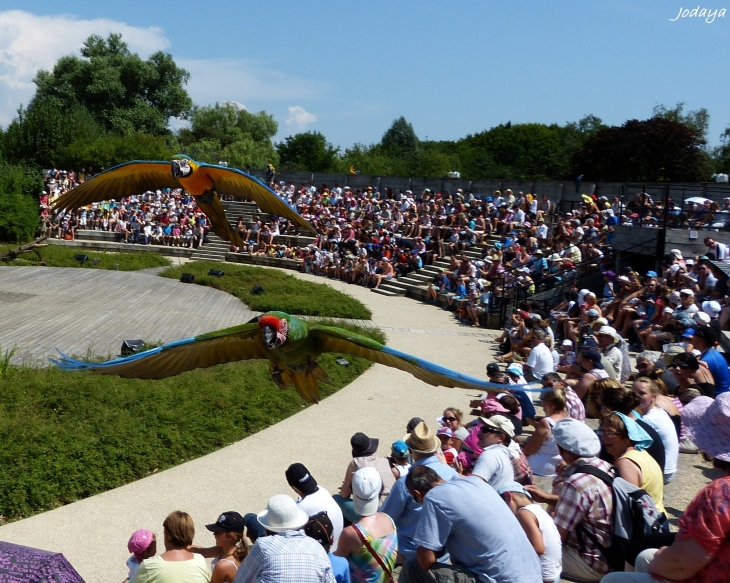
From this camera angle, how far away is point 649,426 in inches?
204

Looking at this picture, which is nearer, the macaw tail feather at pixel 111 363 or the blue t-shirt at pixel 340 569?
the blue t-shirt at pixel 340 569

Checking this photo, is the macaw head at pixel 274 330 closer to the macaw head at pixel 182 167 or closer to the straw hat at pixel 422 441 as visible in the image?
the straw hat at pixel 422 441

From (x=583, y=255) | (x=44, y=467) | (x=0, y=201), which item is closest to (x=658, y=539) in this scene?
(x=44, y=467)

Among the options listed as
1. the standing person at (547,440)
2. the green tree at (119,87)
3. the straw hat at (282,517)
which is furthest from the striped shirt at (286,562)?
the green tree at (119,87)

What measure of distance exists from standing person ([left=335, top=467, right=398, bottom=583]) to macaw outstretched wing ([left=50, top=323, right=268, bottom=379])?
5.06 feet

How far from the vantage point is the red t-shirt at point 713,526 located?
2.76 meters

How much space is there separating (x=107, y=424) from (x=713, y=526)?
7306 mm

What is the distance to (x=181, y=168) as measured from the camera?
19.1 feet

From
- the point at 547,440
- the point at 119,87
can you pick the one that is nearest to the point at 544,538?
the point at 547,440

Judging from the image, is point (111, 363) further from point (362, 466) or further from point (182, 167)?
point (362, 466)

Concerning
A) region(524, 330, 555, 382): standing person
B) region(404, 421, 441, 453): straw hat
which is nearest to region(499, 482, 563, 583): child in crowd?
region(404, 421, 441, 453): straw hat

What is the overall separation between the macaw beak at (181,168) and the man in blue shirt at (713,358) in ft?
17.2

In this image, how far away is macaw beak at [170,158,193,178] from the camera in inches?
229

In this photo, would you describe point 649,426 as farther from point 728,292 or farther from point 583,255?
point 583,255
